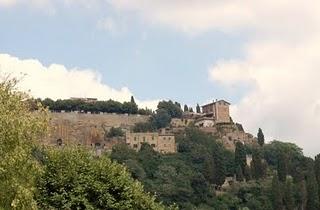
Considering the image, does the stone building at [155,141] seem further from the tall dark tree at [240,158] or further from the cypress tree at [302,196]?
the cypress tree at [302,196]

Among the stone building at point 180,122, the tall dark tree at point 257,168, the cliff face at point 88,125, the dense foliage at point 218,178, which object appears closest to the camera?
the dense foliage at point 218,178

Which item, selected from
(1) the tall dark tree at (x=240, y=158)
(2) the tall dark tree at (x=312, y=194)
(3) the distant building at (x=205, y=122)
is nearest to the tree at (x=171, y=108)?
(3) the distant building at (x=205, y=122)

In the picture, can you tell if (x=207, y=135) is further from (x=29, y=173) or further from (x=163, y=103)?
(x=29, y=173)

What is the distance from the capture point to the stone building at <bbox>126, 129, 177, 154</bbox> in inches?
4788

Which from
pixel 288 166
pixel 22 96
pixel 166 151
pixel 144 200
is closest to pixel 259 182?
pixel 288 166

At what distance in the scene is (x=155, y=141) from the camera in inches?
4862

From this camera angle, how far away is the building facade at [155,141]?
399ft

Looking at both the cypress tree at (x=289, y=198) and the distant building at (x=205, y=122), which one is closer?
the cypress tree at (x=289, y=198)

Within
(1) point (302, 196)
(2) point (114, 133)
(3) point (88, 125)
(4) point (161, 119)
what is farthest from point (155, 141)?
(1) point (302, 196)

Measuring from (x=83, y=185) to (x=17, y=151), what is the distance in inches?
371

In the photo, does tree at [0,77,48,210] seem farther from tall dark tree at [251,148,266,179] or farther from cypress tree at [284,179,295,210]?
tall dark tree at [251,148,266,179]

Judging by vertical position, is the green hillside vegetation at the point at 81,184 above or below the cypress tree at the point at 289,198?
above

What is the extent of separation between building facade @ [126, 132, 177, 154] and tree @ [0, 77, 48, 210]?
103386 millimetres

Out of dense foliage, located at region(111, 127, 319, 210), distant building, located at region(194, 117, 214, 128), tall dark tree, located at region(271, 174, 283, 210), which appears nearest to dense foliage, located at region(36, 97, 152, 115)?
distant building, located at region(194, 117, 214, 128)
